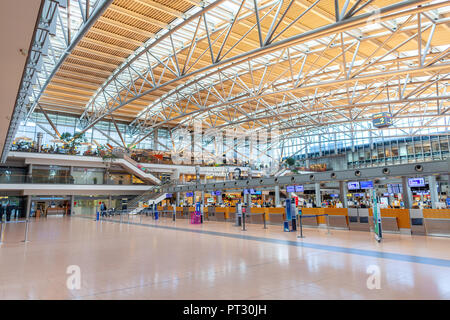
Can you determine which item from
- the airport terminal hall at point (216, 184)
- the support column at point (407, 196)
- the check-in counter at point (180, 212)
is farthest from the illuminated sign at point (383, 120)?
the check-in counter at point (180, 212)

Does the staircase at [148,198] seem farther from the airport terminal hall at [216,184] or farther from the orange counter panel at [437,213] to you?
the orange counter panel at [437,213]

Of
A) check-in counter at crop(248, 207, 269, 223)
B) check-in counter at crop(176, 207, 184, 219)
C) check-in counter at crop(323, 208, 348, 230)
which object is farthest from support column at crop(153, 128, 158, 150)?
check-in counter at crop(323, 208, 348, 230)

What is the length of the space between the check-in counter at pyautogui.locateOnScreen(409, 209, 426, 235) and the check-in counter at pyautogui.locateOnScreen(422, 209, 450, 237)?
0.15 meters

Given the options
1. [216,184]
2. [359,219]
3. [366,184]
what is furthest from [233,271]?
[216,184]

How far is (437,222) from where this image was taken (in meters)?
11.3

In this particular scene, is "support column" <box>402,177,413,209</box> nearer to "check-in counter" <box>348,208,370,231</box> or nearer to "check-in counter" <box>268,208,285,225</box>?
"check-in counter" <box>348,208,370,231</box>

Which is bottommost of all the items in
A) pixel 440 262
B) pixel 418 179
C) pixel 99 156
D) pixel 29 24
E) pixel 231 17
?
pixel 440 262

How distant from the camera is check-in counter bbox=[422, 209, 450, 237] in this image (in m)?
11.0

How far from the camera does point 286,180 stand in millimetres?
19703

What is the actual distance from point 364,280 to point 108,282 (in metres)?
4.75

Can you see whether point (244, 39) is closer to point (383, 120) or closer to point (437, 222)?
point (437, 222)

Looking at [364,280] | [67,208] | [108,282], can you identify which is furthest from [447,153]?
[67,208]

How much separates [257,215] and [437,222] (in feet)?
33.7
